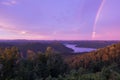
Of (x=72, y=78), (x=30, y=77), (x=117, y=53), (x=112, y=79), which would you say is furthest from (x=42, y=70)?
(x=117, y=53)

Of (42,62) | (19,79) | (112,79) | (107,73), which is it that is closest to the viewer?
(112,79)

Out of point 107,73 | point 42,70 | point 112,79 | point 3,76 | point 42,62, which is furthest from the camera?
point 42,62

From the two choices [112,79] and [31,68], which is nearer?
[112,79]

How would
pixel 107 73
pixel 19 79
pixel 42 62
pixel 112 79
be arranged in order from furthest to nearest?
pixel 42 62 < pixel 19 79 < pixel 107 73 < pixel 112 79

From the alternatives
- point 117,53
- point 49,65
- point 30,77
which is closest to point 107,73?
point 30,77

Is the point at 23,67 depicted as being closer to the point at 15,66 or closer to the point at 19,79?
the point at 15,66

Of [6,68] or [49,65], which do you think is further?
[49,65]

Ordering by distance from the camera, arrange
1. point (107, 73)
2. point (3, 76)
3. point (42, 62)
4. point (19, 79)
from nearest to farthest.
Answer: point (107, 73), point (19, 79), point (3, 76), point (42, 62)

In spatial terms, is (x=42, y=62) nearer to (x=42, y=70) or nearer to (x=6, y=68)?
(x=42, y=70)
